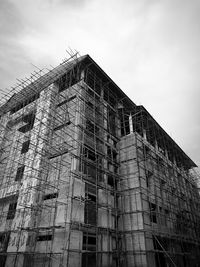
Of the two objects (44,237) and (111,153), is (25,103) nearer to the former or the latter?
(111,153)

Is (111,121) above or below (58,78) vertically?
below

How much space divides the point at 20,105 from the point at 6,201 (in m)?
8.17

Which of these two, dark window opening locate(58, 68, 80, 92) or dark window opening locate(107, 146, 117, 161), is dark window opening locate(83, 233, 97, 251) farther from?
dark window opening locate(58, 68, 80, 92)

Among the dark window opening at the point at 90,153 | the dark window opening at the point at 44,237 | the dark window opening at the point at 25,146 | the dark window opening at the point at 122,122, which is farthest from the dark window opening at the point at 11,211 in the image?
the dark window opening at the point at 122,122

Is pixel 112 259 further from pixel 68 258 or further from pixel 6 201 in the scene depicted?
pixel 6 201

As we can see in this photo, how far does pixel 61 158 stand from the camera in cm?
1255

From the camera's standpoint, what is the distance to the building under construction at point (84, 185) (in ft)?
35.3

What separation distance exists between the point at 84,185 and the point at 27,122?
7.89 m

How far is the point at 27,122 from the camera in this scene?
17.0 metres

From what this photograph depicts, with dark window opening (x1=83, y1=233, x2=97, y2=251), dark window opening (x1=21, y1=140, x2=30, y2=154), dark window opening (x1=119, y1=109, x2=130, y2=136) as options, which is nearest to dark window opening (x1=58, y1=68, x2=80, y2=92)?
dark window opening (x1=21, y1=140, x2=30, y2=154)

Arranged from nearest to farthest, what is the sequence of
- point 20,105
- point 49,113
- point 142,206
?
point 142,206 → point 49,113 → point 20,105

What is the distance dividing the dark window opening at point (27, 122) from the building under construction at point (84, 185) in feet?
0.26

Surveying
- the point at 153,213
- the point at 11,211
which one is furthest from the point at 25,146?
the point at 153,213

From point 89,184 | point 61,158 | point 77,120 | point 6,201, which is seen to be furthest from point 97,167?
point 6,201
